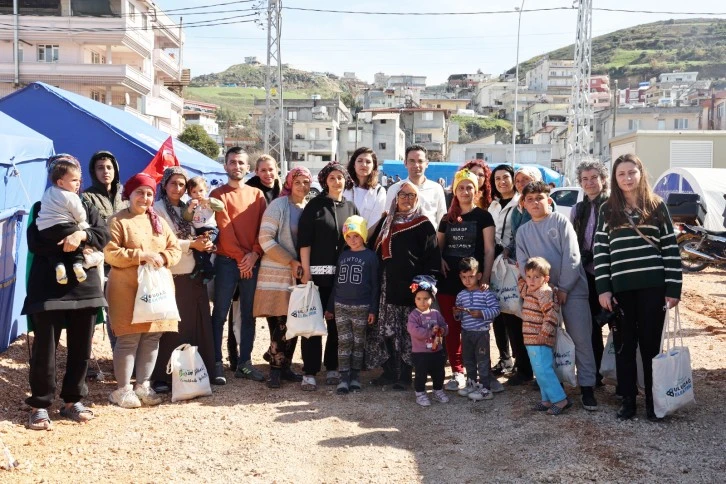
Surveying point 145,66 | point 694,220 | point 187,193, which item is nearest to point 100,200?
point 187,193

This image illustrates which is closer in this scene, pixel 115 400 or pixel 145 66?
pixel 115 400

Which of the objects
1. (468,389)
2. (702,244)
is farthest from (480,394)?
(702,244)

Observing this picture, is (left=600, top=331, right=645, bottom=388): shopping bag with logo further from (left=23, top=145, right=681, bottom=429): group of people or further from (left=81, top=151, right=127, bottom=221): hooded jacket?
(left=81, top=151, right=127, bottom=221): hooded jacket

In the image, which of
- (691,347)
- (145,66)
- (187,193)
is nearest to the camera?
(187,193)

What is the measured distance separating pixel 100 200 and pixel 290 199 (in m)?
1.59

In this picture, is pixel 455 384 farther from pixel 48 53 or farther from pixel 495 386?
pixel 48 53

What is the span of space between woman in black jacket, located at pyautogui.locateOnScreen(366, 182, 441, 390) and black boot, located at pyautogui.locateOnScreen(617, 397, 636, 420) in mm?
1734

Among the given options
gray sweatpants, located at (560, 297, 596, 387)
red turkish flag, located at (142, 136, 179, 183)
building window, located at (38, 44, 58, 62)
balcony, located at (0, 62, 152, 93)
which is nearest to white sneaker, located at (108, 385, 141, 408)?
gray sweatpants, located at (560, 297, 596, 387)

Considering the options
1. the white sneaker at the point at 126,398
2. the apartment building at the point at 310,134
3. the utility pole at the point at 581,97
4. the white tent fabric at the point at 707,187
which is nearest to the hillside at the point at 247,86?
the apartment building at the point at 310,134

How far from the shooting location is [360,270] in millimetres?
6047

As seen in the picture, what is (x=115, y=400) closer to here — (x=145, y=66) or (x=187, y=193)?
(x=187, y=193)

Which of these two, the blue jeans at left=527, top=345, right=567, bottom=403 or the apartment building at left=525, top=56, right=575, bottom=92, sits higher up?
the apartment building at left=525, top=56, right=575, bottom=92

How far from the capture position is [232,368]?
6922 mm

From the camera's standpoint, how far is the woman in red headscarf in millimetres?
5543
